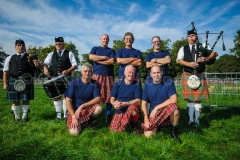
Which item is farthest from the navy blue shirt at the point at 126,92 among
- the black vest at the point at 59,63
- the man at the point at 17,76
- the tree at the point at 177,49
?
the tree at the point at 177,49

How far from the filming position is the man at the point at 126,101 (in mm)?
2994

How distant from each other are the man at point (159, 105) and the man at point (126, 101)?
0.22m

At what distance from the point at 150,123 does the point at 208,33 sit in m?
2.69

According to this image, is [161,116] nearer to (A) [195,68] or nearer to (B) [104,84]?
(A) [195,68]

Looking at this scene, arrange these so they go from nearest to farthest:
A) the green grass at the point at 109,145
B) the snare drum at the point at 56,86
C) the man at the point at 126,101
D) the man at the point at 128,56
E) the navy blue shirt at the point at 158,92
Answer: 1. the green grass at the point at 109,145
2. the navy blue shirt at the point at 158,92
3. the man at the point at 126,101
4. the snare drum at the point at 56,86
5. the man at the point at 128,56

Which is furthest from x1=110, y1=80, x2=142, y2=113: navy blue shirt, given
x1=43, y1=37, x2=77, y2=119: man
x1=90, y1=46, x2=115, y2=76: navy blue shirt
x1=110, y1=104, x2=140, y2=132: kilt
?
x1=43, y1=37, x2=77, y2=119: man

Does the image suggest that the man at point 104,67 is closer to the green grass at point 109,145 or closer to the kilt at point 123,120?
the kilt at point 123,120

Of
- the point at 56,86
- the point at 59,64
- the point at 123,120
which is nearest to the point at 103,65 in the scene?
the point at 59,64

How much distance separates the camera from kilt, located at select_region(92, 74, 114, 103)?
4020 millimetres

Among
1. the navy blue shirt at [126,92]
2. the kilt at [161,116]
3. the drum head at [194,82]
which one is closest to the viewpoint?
the kilt at [161,116]

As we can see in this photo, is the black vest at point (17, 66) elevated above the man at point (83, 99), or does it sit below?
above

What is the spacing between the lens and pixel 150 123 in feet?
8.90

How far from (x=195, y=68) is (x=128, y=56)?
4.90 feet

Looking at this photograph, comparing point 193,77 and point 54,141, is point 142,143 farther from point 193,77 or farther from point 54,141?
point 193,77
